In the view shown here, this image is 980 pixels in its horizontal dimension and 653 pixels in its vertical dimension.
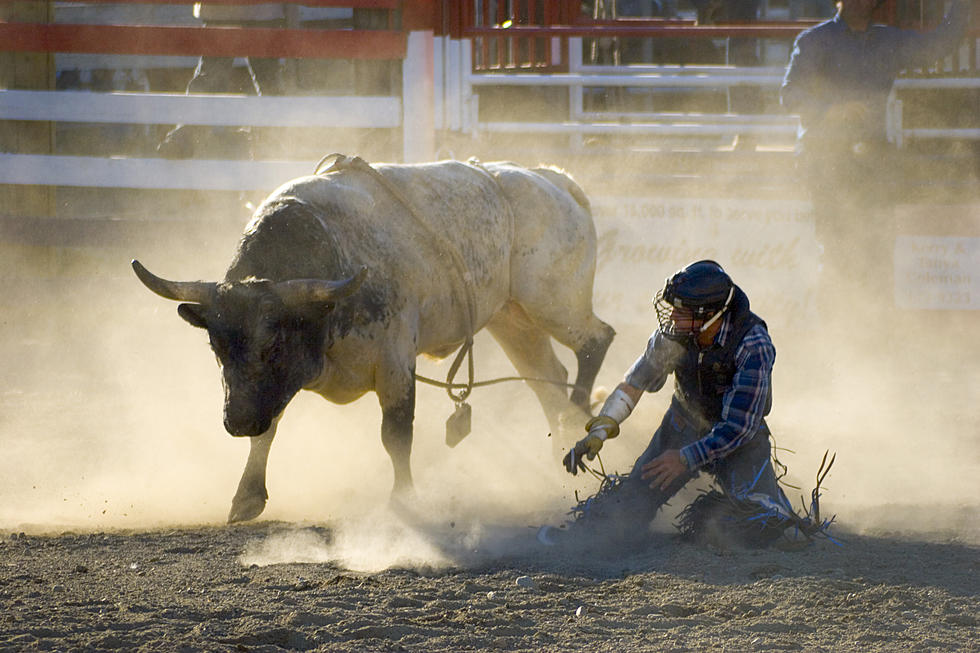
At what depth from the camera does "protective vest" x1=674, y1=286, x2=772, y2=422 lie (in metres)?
4.76

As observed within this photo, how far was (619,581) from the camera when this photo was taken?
169 inches

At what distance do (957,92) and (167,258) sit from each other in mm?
6052

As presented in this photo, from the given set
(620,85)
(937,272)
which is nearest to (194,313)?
(620,85)

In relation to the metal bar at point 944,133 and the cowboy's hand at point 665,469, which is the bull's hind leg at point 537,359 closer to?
the cowboy's hand at point 665,469

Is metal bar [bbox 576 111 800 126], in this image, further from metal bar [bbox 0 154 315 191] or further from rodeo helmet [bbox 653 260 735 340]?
rodeo helmet [bbox 653 260 735 340]

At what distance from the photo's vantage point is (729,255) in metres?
9.47

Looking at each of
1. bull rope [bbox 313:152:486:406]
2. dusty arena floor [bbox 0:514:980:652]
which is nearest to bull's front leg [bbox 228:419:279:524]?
dusty arena floor [bbox 0:514:980:652]

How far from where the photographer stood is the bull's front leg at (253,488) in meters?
5.29

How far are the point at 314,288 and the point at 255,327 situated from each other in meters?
0.26

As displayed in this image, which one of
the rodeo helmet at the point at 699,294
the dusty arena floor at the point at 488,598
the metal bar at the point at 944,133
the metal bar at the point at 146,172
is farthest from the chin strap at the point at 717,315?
the metal bar at the point at 944,133

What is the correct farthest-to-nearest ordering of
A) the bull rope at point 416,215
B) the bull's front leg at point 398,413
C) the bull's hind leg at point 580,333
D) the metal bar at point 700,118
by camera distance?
the metal bar at point 700,118 → the bull's hind leg at point 580,333 → the bull rope at point 416,215 → the bull's front leg at point 398,413

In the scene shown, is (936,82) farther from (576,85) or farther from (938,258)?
(576,85)

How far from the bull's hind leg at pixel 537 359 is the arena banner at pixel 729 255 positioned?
2401mm

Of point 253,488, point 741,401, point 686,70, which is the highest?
point 686,70
